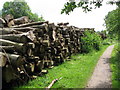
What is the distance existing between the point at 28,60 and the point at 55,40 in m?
2.94

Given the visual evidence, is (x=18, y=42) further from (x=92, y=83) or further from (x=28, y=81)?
(x=92, y=83)

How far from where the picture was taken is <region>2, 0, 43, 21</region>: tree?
3377 cm

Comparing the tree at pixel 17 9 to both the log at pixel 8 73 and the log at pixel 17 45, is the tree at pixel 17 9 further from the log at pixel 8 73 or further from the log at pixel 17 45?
the log at pixel 8 73

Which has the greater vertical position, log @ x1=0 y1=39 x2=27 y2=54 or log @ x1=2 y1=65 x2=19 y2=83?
log @ x1=0 y1=39 x2=27 y2=54

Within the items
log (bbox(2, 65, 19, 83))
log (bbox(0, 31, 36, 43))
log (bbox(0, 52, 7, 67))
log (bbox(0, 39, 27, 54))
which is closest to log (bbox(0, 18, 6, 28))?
log (bbox(0, 31, 36, 43))

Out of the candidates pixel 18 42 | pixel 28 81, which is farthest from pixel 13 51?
pixel 28 81

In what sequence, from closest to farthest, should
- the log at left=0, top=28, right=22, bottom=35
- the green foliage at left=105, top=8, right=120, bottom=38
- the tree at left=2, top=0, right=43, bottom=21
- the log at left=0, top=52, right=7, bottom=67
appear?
the log at left=0, top=52, right=7, bottom=67 < the log at left=0, top=28, right=22, bottom=35 < the green foliage at left=105, top=8, right=120, bottom=38 < the tree at left=2, top=0, right=43, bottom=21

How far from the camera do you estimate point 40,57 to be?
24.2 ft

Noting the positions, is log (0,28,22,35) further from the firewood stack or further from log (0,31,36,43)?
log (0,31,36,43)

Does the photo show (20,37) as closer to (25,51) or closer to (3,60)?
(25,51)

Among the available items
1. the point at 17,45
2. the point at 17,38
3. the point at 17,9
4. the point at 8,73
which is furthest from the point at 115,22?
the point at 17,9

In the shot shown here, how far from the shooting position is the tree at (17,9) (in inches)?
1329

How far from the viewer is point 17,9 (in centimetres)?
3512

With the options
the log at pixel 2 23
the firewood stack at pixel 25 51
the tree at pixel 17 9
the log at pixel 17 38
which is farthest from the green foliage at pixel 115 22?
the tree at pixel 17 9
